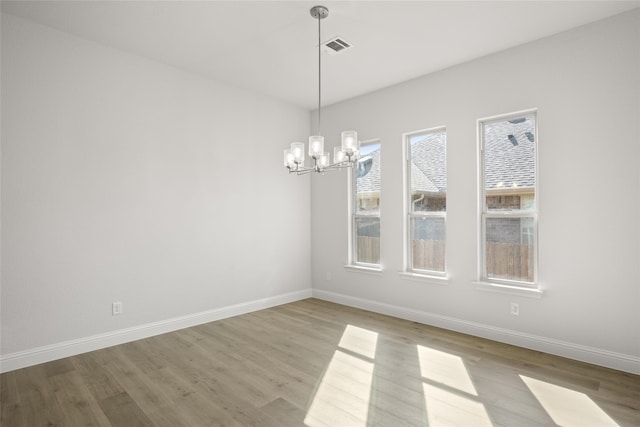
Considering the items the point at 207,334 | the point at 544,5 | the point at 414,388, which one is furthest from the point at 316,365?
the point at 544,5

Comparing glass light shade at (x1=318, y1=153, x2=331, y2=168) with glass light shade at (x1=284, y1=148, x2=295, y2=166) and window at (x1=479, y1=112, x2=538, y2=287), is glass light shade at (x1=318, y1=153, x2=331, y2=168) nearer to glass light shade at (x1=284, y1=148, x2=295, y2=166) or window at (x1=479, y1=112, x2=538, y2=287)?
glass light shade at (x1=284, y1=148, x2=295, y2=166)

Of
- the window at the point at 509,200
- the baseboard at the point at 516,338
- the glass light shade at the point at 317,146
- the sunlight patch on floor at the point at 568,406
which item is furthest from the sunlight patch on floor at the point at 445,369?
the glass light shade at the point at 317,146

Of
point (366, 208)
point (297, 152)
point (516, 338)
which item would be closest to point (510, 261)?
point (516, 338)

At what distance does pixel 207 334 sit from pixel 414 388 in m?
2.32

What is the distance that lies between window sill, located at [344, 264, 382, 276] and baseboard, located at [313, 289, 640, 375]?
1.28 feet

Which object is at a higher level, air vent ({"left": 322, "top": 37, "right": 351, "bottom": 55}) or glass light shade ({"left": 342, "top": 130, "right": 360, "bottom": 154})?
air vent ({"left": 322, "top": 37, "right": 351, "bottom": 55})

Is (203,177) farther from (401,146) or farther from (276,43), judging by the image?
(401,146)

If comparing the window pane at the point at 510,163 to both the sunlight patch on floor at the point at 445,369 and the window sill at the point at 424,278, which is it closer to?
the window sill at the point at 424,278

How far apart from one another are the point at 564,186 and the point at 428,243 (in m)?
1.54

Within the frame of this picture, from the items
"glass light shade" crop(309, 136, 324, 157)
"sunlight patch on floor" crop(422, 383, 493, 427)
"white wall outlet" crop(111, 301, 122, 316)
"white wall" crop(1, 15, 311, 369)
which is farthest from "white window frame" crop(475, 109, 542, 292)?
"white wall outlet" crop(111, 301, 122, 316)

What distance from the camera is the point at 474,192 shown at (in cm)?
379

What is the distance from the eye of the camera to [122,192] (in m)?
3.59

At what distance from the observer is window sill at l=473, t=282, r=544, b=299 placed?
10.9 ft

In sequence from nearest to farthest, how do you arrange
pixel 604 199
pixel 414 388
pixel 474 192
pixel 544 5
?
pixel 414 388 → pixel 544 5 → pixel 604 199 → pixel 474 192
